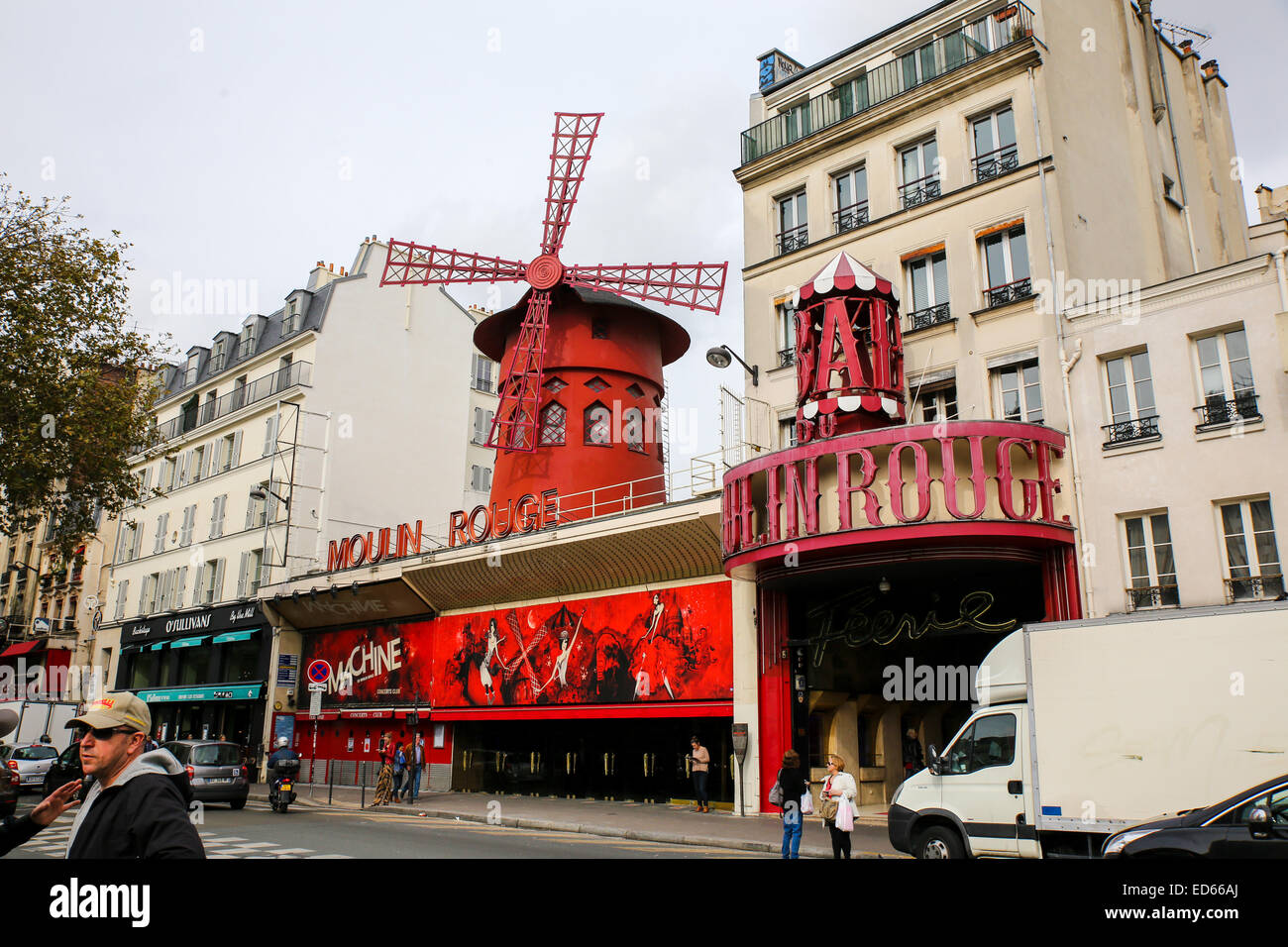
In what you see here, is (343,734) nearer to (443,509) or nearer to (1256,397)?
(443,509)

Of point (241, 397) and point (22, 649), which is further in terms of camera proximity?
point (22, 649)

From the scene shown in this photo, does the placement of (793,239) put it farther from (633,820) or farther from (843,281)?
(633,820)

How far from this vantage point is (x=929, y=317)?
17.3m

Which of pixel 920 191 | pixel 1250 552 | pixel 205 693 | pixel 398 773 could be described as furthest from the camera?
pixel 205 693

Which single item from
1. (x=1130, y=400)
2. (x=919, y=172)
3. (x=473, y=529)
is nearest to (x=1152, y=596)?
(x=1130, y=400)

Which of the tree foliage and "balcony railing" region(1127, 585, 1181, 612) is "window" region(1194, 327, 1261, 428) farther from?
the tree foliage

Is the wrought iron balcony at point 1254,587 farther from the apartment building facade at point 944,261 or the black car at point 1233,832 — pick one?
the black car at point 1233,832

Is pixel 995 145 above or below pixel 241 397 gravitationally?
below

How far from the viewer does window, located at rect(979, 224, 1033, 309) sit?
16203 mm

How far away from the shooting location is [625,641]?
20750mm

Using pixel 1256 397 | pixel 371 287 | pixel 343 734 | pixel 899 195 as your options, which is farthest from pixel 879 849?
pixel 371 287

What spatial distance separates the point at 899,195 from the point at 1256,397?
24.1ft

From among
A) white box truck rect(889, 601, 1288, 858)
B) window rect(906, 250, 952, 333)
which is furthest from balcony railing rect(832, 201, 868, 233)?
white box truck rect(889, 601, 1288, 858)

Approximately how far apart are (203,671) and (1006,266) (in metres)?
29.3
